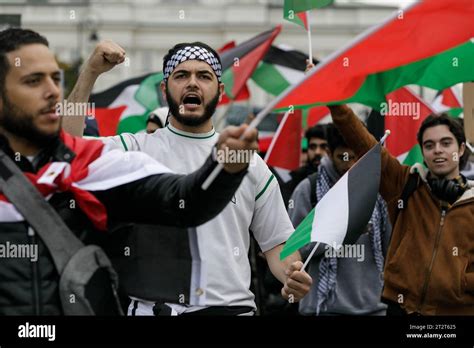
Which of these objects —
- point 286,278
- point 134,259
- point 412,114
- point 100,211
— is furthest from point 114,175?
point 412,114

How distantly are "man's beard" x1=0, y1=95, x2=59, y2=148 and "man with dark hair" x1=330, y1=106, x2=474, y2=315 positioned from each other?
2.02m

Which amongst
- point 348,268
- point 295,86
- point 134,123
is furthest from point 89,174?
point 134,123

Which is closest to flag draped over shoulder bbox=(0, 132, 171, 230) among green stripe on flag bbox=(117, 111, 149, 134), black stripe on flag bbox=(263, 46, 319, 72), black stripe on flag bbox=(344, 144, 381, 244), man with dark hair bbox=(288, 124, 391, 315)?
black stripe on flag bbox=(344, 144, 381, 244)

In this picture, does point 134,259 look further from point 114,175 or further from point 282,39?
point 282,39

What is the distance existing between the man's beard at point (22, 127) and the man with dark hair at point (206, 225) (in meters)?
0.93

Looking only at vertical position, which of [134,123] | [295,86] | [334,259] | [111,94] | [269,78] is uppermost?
[269,78]

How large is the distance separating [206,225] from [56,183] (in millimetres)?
1224

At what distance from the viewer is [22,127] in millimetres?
2975

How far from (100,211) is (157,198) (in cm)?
15

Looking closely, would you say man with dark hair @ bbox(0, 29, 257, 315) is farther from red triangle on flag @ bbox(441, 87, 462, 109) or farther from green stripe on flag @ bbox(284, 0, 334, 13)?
red triangle on flag @ bbox(441, 87, 462, 109)

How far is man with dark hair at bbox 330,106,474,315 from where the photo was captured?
4.93 m

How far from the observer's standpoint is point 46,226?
2867mm

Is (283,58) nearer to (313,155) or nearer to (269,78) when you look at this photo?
(269,78)

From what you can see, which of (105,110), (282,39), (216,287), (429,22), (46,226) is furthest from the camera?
(282,39)
